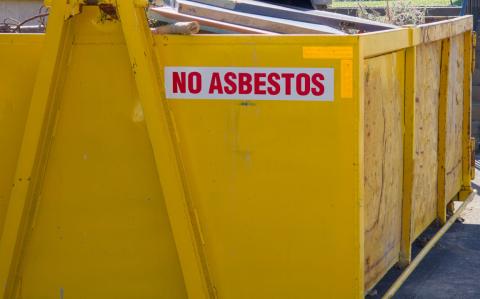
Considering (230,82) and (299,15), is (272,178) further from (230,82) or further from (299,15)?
(299,15)

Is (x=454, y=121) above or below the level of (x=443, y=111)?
below

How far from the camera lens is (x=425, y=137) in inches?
244

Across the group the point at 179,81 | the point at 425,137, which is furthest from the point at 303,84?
the point at 425,137

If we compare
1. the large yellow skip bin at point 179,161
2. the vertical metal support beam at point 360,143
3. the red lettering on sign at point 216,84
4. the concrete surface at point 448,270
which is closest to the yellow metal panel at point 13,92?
the large yellow skip bin at point 179,161

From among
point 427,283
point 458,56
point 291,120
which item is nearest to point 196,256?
point 291,120

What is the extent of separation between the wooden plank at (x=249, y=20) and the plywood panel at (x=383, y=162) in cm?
39

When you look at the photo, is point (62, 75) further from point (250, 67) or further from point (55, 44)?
point (250, 67)

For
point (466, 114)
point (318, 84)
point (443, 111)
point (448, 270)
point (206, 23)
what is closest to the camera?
point (318, 84)

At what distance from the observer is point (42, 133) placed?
4.42m

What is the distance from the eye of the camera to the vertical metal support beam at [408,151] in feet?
18.1

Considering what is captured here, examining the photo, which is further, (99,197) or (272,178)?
(99,197)

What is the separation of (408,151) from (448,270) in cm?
122

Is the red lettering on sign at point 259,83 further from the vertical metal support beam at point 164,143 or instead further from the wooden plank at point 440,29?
the wooden plank at point 440,29

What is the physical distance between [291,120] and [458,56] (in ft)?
11.4
